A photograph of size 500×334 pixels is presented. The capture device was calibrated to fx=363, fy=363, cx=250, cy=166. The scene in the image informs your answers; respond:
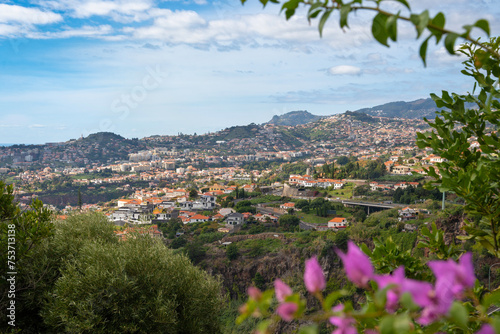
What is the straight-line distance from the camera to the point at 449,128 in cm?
246

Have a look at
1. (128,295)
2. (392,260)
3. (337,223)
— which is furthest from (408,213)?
(392,260)

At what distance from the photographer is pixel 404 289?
62 centimetres

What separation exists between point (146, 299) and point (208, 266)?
74.2 ft

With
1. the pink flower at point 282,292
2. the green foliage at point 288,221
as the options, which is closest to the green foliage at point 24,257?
the pink flower at point 282,292

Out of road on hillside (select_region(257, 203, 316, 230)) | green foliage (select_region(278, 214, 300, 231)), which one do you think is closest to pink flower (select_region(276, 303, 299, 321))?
road on hillside (select_region(257, 203, 316, 230))

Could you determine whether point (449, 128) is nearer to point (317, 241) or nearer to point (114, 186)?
point (317, 241)

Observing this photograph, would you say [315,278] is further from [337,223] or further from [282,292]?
[337,223]

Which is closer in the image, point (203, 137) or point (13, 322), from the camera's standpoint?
point (13, 322)

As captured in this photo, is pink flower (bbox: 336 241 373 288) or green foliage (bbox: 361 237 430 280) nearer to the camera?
pink flower (bbox: 336 241 373 288)

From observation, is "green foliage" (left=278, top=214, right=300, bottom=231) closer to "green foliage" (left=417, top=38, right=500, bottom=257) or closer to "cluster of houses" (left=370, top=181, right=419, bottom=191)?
"cluster of houses" (left=370, top=181, right=419, bottom=191)

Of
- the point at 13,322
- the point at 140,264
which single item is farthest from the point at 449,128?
the point at 13,322

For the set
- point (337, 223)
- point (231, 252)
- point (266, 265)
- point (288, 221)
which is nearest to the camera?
point (266, 265)

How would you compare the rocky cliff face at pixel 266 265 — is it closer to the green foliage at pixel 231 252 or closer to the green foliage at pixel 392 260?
the green foliage at pixel 231 252

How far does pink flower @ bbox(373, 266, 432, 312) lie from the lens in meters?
0.59
